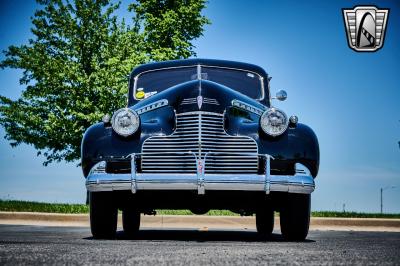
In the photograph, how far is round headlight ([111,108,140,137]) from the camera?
5883mm

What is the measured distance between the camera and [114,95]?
69.7 ft

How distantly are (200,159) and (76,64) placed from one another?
17408mm

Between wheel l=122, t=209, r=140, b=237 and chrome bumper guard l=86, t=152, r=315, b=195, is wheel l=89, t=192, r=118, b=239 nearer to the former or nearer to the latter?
chrome bumper guard l=86, t=152, r=315, b=195

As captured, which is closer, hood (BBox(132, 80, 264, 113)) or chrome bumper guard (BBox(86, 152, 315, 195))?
chrome bumper guard (BBox(86, 152, 315, 195))

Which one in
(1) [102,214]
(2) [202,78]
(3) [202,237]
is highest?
(2) [202,78]

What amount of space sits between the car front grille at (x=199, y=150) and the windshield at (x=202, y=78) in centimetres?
165

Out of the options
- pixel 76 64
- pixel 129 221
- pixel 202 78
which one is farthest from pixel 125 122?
pixel 76 64

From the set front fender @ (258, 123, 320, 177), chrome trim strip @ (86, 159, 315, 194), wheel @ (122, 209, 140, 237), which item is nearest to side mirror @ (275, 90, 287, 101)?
Result: front fender @ (258, 123, 320, 177)

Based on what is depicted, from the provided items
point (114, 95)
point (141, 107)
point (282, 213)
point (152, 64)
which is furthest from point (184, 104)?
point (114, 95)

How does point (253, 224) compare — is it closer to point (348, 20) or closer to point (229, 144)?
point (348, 20)

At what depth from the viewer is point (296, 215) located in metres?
5.95

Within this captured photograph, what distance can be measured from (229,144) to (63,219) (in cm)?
714

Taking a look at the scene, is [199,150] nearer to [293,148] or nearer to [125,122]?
[125,122]

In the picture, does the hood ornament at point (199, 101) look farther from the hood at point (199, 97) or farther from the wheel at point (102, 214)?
the wheel at point (102, 214)
